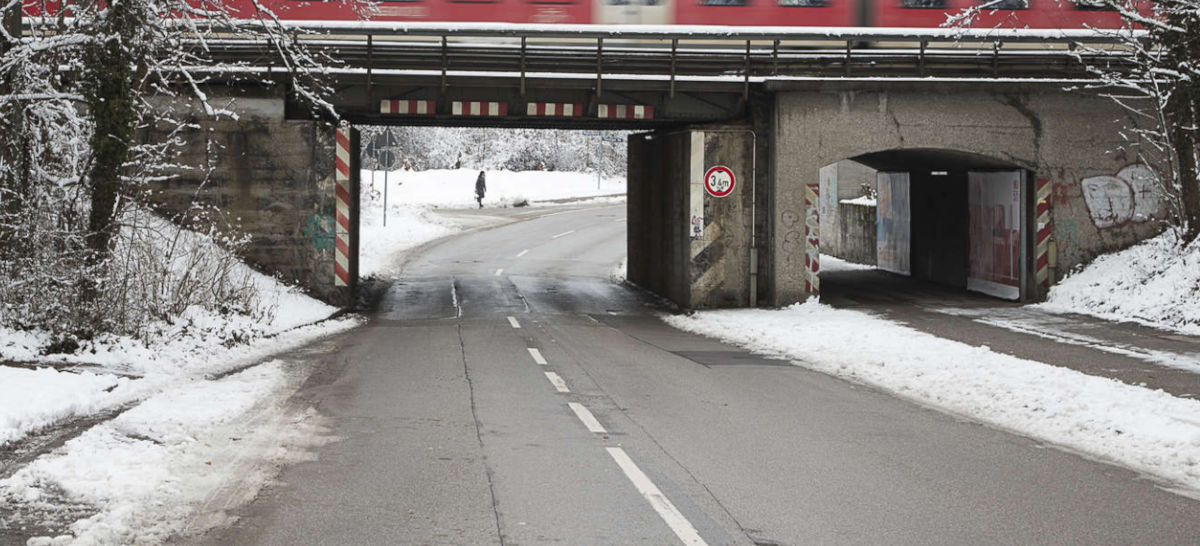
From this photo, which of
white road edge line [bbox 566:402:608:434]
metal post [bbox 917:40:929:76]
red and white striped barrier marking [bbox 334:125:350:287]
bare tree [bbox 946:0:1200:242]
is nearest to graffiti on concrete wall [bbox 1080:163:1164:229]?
bare tree [bbox 946:0:1200:242]

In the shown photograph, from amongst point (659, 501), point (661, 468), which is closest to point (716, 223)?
point (661, 468)

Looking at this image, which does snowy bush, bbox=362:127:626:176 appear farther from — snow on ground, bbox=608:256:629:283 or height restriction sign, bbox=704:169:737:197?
height restriction sign, bbox=704:169:737:197

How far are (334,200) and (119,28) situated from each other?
29.2 feet

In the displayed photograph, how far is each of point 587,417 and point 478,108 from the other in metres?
13.3

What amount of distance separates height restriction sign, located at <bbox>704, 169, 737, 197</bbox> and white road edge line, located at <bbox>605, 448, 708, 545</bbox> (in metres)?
14.6

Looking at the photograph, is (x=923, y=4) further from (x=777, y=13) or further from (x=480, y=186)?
(x=480, y=186)

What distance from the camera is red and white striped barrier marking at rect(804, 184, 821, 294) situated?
73.6 feet

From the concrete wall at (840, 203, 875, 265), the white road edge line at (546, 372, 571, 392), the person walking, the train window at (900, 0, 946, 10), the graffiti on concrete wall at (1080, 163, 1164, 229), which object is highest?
the train window at (900, 0, 946, 10)

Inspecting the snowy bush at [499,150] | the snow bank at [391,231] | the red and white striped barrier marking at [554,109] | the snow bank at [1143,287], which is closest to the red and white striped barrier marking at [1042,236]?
the snow bank at [1143,287]

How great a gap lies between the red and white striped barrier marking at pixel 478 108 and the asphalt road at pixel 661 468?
27.6 ft

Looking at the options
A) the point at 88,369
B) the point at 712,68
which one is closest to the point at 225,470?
the point at 88,369

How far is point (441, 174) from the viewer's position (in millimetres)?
83875

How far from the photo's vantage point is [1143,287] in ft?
65.9

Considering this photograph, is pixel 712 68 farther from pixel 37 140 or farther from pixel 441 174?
pixel 441 174
